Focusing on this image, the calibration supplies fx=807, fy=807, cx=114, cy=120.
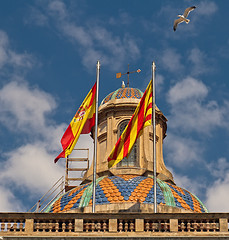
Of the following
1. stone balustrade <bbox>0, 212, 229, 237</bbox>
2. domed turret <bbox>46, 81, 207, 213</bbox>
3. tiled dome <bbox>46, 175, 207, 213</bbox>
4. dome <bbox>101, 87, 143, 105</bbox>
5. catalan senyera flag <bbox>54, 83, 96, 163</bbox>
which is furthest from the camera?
dome <bbox>101, 87, 143, 105</bbox>

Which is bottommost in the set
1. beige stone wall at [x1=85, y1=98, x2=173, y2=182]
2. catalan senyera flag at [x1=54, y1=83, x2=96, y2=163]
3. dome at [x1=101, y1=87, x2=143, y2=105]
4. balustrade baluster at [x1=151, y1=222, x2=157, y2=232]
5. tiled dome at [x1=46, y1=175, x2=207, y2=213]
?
balustrade baluster at [x1=151, y1=222, x2=157, y2=232]

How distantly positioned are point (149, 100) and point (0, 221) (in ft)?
28.8

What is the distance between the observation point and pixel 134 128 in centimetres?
3058

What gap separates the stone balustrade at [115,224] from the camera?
2408 centimetres

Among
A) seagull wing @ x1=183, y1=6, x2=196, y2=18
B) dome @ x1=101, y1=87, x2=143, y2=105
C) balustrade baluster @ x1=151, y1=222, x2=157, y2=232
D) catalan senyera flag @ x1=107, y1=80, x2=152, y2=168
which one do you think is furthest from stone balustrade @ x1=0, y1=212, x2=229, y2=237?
dome @ x1=101, y1=87, x2=143, y2=105

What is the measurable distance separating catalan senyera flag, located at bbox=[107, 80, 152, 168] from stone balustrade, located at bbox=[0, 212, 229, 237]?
5907 mm

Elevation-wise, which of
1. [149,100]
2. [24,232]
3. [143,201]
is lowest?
[24,232]

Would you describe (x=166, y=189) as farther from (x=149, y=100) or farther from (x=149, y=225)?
(x=149, y=225)

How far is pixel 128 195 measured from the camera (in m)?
34.8

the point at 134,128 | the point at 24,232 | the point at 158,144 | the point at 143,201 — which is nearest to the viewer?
the point at 24,232

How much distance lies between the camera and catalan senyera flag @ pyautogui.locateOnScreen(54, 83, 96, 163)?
1209 inches

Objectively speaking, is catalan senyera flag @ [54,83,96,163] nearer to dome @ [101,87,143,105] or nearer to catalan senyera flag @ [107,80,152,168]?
catalan senyera flag @ [107,80,152,168]

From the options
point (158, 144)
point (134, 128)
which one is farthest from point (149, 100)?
point (158, 144)

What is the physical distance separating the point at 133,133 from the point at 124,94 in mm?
13230
